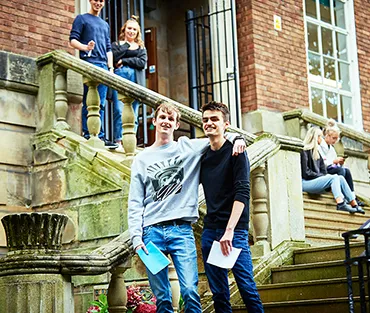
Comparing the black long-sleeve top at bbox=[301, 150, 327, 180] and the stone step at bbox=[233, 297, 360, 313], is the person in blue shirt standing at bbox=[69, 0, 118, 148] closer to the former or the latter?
the black long-sleeve top at bbox=[301, 150, 327, 180]

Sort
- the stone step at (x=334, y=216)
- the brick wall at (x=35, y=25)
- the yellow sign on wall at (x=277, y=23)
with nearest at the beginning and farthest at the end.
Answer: the brick wall at (x=35, y=25), the stone step at (x=334, y=216), the yellow sign on wall at (x=277, y=23)

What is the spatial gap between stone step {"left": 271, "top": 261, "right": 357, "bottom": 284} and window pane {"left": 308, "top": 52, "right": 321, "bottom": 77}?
6199mm

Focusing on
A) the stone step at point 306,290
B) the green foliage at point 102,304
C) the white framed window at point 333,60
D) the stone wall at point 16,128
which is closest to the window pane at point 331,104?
the white framed window at point 333,60

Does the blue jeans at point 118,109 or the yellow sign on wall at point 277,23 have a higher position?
the yellow sign on wall at point 277,23

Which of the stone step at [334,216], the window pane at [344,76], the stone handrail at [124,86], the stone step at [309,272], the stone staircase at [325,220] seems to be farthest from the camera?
the window pane at [344,76]

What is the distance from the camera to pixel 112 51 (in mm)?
8609

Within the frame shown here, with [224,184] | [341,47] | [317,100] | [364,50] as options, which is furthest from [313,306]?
[364,50]

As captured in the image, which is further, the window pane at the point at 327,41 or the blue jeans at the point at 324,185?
the window pane at the point at 327,41

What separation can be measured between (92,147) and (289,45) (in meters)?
5.19

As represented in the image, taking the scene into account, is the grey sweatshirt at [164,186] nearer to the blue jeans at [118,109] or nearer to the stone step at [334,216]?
the blue jeans at [118,109]

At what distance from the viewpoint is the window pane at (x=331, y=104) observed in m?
12.4

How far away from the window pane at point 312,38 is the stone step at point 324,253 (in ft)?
20.2

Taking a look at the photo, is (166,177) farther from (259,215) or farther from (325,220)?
(325,220)

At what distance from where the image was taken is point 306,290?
6.12 m
